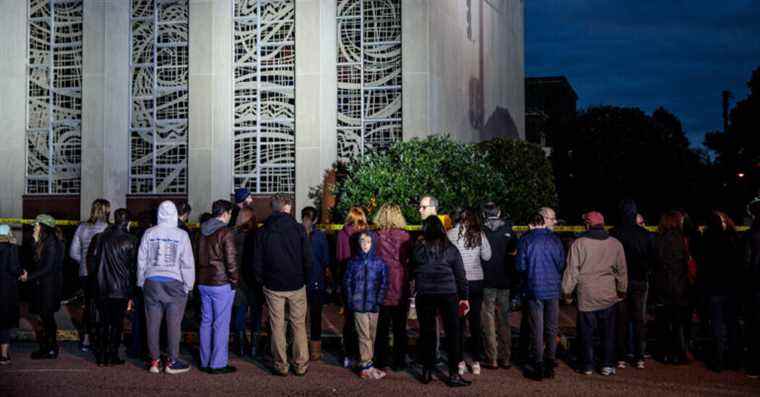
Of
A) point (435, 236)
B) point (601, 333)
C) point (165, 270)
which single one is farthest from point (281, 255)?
point (601, 333)

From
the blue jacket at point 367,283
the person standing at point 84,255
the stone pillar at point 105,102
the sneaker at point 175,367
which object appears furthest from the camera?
the stone pillar at point 105,102

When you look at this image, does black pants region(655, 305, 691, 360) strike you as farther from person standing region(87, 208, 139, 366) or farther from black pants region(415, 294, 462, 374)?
person standing region(87, 208, 139, 366)

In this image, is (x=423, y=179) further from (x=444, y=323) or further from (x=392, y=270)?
(x=444, y=323)

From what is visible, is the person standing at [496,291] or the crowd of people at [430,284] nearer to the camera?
the crowd of people at [430,284]

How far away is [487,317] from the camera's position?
34.3 feet

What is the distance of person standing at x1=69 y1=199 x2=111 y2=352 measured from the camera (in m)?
11.8

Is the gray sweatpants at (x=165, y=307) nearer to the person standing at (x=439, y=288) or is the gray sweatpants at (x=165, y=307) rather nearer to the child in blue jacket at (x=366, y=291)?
the child in blue jacket at (x=366, y=291)

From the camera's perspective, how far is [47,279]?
11.2 m

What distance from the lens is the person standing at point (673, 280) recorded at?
35.8 ft

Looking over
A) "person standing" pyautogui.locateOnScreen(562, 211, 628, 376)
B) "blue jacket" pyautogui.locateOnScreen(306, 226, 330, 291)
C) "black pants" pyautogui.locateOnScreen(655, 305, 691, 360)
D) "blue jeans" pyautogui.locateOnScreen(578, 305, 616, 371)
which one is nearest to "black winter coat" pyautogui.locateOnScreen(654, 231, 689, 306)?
"black pants" pyautogui.locateOnScreen(655, 305, 691, 360)

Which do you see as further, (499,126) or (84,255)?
(499,126)

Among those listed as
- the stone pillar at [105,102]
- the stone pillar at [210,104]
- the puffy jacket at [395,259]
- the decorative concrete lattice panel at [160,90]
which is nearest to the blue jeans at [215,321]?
the puffy jacket at [395,259]

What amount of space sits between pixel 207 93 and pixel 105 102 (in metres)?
3.14

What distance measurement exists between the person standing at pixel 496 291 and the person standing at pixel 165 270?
3702mm
